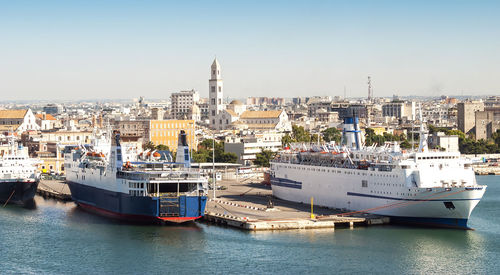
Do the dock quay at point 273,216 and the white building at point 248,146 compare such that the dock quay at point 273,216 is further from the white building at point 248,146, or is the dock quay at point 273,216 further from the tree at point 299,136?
the tree at point 299,136

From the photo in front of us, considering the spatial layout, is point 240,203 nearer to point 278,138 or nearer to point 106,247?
point 106,247

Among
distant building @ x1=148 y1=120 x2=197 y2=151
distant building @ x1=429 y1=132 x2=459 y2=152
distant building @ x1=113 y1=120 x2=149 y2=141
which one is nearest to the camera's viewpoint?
distant building @ x1=148 y1=120 x2=197 y2=151

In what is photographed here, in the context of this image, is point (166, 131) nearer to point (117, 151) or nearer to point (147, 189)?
point (117, 151)

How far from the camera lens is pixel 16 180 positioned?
49281 millimetres

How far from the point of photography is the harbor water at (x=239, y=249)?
30.5 meters

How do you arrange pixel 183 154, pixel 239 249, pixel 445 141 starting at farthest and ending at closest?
pixel 445 141
pixel 183 154
pixel 239 249

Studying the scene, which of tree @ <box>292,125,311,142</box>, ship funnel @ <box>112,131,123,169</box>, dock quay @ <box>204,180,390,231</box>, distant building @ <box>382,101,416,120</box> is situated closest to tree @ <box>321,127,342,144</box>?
tree @ <box>292,125,311,142</box>

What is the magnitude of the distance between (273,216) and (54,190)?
21.9 metres

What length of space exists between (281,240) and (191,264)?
4928 millimetres

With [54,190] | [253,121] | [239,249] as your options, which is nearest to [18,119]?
[253,121]

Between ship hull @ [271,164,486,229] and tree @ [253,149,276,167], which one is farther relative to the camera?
tree @ [253,149,276,167]

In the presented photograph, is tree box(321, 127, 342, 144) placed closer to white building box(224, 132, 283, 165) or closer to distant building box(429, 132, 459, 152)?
white building box(224, 132, 283, 165)

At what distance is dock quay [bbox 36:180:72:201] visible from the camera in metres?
53.1

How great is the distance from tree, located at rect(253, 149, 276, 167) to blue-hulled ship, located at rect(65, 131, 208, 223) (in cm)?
2871
